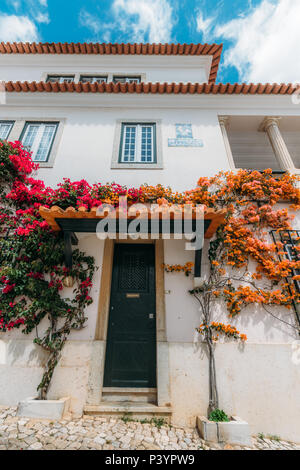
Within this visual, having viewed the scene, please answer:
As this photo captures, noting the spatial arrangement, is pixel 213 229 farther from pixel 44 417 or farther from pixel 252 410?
pixel 44 417

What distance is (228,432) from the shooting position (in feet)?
10.0

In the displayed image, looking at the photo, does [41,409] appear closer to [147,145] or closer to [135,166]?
[135,166]

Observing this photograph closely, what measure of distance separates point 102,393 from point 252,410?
8.76ft

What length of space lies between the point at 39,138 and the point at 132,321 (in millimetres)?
5860

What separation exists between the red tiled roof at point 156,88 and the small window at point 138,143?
1188mm

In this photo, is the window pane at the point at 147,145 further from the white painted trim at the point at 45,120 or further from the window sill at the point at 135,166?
the white painted trim at the point at 45,120

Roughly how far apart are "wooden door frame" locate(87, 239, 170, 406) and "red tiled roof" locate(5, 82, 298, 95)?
5044mm

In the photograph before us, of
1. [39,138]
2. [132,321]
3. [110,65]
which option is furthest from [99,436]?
[110,65]

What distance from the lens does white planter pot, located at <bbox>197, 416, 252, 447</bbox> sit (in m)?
3.02

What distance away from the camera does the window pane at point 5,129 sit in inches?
247

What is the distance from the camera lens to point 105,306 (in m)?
4.33

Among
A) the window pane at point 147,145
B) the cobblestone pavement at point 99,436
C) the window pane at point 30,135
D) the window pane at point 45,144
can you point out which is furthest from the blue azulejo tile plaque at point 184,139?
the cobblestone pavement at point 99,436

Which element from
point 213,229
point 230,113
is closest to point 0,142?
point 213,229

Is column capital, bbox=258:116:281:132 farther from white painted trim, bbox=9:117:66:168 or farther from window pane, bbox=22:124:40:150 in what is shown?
window pane, bbox=22:124:40:150
